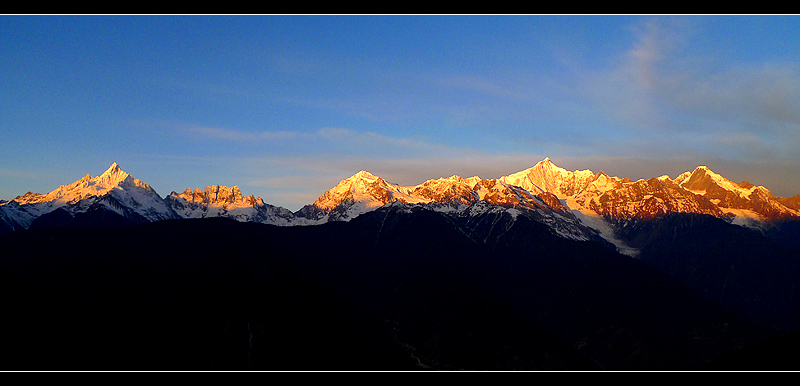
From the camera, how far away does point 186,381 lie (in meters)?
52.9

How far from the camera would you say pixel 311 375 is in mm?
56438
